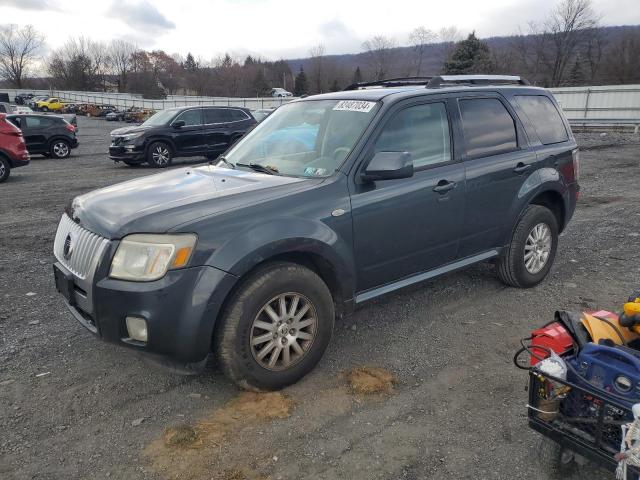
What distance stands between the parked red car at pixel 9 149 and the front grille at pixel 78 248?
10781 mm

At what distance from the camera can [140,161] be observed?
14.7 metres

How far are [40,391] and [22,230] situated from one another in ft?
16.6

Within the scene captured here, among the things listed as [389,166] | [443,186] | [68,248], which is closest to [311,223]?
[389,166]

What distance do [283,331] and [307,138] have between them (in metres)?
1.60

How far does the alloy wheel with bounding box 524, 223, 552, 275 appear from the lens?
15.8 feet

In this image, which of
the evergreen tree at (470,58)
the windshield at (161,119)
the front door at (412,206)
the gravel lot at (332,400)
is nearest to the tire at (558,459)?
the gravel lot at (332,400)

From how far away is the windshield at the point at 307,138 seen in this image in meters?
3.67

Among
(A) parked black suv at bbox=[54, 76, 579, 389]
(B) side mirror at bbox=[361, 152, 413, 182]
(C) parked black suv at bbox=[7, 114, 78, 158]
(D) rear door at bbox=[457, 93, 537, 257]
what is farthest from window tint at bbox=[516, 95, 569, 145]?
(C) parked black suv at bbox=[7, 114, 78, 158]

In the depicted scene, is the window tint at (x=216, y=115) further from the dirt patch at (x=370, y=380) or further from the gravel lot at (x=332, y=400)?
the dirt patch at (x=370, y=380)

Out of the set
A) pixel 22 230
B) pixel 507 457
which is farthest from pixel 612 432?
pixel 22 230

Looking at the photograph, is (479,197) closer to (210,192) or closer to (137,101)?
(210,192)

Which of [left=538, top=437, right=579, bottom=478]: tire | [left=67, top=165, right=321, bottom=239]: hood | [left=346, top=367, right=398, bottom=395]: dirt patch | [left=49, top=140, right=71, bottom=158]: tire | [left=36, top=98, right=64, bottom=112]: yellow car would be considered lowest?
[left=346, top=367, right=398, bottom=395]: dirt patch

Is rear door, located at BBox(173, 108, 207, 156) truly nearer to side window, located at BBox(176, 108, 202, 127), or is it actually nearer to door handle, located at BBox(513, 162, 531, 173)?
side window, located at BBox(176, 108, 202, 127)

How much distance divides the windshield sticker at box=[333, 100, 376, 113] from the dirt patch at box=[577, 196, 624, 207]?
6421 mm
